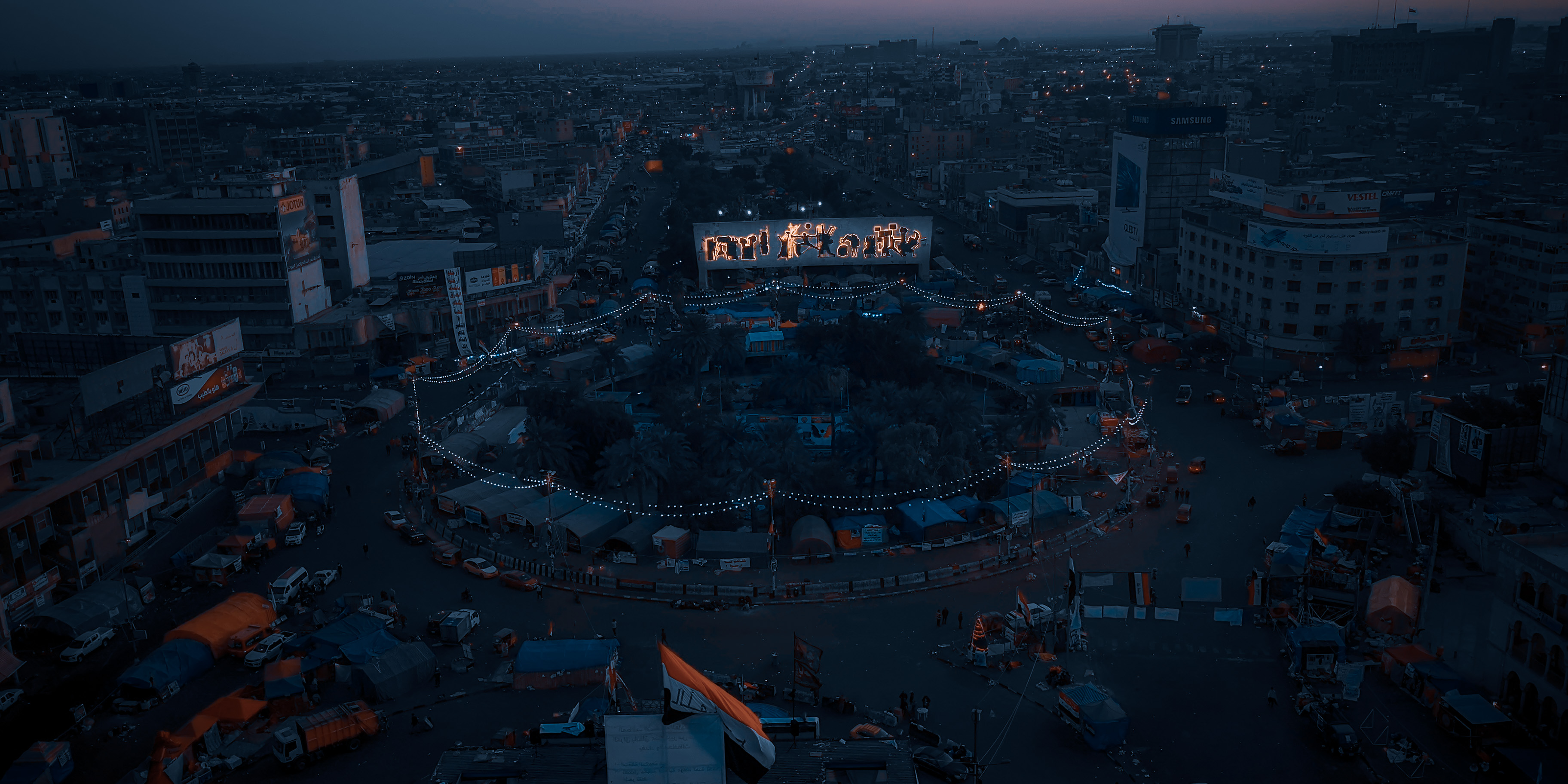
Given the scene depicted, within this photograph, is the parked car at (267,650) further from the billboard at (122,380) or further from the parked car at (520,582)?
the billboard at (122,380)

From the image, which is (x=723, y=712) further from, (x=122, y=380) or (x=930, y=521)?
(x=122, y=380)

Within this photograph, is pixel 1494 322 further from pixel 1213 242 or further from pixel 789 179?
pixel 789 179

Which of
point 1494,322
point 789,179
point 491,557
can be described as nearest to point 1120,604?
point 491,557

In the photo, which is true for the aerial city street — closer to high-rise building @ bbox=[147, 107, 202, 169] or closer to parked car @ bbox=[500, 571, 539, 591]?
parked car @ bbox=[500, 571, 539, 591]

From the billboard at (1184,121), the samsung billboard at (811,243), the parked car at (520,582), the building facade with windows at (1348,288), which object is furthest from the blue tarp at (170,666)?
the billboard at (1184,121)

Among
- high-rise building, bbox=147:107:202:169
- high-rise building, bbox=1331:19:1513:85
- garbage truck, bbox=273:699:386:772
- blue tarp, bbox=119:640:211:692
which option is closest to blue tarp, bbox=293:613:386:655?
blue tarp, bbox=119:640:211:692

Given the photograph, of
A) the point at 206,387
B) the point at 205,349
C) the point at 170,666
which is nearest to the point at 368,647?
the point at 170,666
